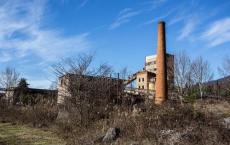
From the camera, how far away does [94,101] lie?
20625 mm

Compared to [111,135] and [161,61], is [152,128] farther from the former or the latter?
[161,61]

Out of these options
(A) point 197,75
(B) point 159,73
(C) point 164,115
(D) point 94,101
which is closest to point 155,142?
(C) point 164,115

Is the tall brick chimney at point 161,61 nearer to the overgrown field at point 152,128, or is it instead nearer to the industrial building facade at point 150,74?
the industrial building facade at point 150,74

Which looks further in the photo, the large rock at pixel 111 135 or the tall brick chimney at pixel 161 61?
the tall brick chimney at pixel 161 61

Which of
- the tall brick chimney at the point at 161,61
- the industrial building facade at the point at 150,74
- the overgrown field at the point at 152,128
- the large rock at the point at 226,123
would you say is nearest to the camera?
the overgrown field at the point at 152,128

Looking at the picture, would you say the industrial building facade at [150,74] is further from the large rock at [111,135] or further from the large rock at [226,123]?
the large rock at [111,135]

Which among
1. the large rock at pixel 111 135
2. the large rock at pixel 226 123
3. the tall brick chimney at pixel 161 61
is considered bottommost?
the large rock at pixel 111 135

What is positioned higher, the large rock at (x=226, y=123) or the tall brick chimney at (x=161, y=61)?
the tall brick chimney at (x=161, y=61)

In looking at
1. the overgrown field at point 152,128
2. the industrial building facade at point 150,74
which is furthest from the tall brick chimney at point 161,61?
the overgrown field at point 152,128

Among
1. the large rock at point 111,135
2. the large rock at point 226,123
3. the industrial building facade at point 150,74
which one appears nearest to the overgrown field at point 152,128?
the large rock at point 226,123

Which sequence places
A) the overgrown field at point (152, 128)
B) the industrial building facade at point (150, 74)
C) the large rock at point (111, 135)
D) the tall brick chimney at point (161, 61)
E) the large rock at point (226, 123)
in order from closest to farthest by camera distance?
the overgrown field at point (152, 128) < the large rock at point (226, 123) < the large rock at point (111, 135) < the tall brick chimney at point (161, 61) < the industrial building facade at point (150, 74)

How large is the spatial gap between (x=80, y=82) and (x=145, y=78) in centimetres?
5746

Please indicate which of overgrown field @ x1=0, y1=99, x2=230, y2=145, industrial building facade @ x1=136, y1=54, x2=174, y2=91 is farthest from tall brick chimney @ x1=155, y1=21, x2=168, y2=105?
overgrown field @ x1=0, y1=99, x2=230, y2=145

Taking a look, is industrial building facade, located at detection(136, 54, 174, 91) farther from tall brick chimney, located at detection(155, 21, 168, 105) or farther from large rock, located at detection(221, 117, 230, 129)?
large rock, located at detection(221, 117, 230, 129)
